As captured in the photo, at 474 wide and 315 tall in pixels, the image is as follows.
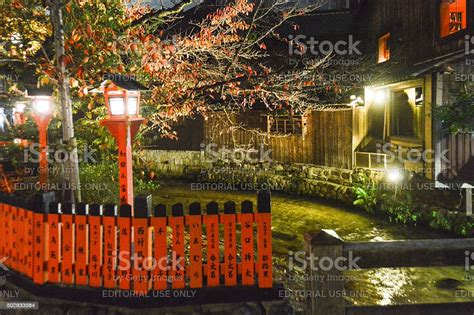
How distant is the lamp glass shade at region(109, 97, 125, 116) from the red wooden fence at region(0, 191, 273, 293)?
2036 millimetres

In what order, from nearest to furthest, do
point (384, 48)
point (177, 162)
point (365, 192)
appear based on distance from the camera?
point (365, 192), point (384, 48), point (177, 162)

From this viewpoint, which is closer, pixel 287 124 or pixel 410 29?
pixel 410 29

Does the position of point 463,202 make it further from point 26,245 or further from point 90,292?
point 26,245

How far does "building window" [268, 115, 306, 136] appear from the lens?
18250 millimetres

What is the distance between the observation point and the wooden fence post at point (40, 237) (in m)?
5.59

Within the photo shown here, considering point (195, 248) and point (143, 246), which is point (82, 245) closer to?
point (143, 246)

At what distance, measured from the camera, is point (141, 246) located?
5406mm

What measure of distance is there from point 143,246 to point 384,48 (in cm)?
1741

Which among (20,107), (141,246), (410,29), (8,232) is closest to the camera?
(141,246)

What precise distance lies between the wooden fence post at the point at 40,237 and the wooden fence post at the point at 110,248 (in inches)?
38.6

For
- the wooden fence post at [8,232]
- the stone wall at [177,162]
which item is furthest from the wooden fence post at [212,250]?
the stone wall at [177,162]
